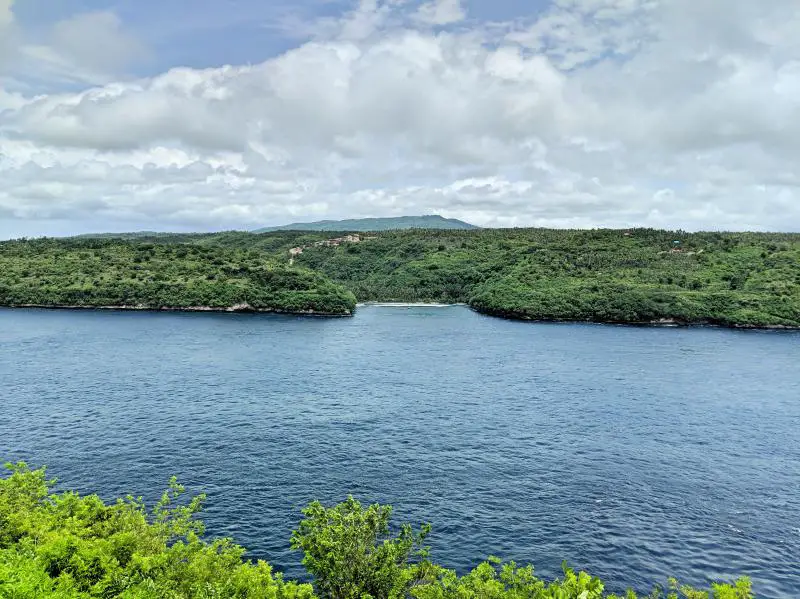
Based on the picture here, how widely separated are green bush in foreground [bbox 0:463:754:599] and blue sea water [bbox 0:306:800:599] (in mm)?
10862

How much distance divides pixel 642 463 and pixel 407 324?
10808 cm

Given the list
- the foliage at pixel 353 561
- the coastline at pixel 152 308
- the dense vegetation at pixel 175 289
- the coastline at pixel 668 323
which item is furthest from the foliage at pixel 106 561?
the coastline at pixel 668 323

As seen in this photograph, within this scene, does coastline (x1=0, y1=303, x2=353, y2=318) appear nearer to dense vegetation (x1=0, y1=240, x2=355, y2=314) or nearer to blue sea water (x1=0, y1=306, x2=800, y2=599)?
dense vegetation (x1=0, y1=240, x2=355, y2=314)

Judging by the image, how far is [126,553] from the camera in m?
31.1

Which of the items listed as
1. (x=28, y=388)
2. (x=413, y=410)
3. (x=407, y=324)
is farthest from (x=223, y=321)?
(x=413, y=410)

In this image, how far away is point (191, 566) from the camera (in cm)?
2970

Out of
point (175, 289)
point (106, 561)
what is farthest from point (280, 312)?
point (106, 561)

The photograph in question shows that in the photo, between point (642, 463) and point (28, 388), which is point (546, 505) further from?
point (28, 388)

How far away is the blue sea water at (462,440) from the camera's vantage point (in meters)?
45.5

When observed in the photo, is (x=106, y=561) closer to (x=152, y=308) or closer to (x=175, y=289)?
(x=152, y=308)

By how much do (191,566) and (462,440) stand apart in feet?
135

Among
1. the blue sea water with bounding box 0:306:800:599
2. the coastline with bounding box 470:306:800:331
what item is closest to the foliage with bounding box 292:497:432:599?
the blue sea water with bounding box 0:306:800:599

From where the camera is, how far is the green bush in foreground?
87.3ft

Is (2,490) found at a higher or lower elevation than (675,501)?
higher
